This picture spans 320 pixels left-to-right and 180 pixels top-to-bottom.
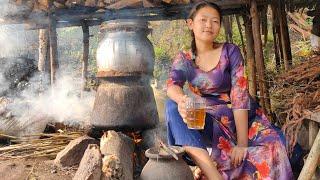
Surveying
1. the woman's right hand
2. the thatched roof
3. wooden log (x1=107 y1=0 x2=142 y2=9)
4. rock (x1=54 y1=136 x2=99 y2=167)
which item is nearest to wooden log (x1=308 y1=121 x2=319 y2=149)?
the woman's right hand

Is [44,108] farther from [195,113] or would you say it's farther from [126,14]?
[195,113]

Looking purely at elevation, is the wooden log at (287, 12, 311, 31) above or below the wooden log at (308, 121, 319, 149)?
above

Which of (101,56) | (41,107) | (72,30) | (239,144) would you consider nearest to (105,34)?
(101,56)

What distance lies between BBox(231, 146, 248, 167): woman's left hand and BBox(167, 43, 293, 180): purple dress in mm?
37

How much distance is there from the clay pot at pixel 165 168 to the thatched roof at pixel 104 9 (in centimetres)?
237

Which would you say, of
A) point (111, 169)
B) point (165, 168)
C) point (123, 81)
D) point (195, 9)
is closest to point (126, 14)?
point (123, 81)

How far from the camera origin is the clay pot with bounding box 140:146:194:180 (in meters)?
3.16

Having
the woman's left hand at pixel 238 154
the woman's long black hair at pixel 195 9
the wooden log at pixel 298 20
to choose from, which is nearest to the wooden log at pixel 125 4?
the woman's long black hair at pixel 195 9

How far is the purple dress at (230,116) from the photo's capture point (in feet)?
10.5

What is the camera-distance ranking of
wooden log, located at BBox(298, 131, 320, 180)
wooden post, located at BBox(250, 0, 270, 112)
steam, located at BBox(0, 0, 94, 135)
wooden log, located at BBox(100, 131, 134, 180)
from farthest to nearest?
steam, located at BBox(0, 0, 94, 135)
wooden post, located at BBox(250, 0, 270, 112)
wooden log, located at BBox(100, 131, 134, 180)
wooden log, located at BBox(298, 131, 320, 180)

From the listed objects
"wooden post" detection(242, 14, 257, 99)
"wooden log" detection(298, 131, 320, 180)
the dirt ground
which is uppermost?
"wooden post" detection(242, 14, 257, 99)

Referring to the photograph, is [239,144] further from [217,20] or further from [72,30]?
[72,30]

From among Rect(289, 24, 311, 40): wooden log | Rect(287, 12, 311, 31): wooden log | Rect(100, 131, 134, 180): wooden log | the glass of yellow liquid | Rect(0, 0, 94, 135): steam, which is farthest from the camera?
Rect(287, 12, 311, 31): wooden log

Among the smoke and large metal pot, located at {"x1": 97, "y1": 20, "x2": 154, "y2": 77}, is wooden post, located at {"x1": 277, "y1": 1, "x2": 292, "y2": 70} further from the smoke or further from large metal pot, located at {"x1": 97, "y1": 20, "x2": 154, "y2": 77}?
the smoke
